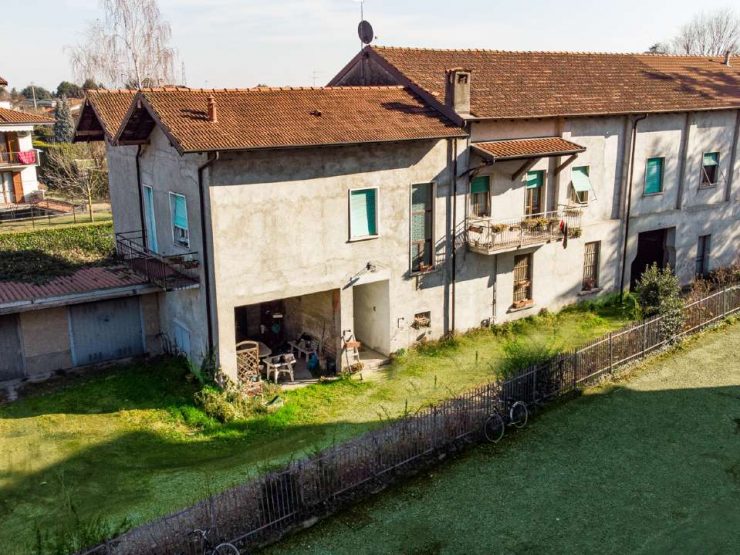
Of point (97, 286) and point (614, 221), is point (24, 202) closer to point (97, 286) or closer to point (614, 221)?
point (97, 286)

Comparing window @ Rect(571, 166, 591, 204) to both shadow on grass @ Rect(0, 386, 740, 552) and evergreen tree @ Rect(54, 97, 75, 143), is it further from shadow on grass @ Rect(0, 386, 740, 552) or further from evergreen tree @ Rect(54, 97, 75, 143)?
evergreen tree @ Rect(54, 97, 75, 143)

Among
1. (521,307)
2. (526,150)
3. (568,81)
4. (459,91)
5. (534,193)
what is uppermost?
(568,81)

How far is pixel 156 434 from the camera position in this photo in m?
17.3

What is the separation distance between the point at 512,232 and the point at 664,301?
5.39 meters

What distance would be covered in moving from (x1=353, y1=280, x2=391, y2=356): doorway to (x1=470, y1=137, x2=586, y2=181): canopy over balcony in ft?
17.3

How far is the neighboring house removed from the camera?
49406 mm

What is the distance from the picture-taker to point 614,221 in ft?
87.7

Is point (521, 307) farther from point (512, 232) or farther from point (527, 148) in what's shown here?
point (527, 148)

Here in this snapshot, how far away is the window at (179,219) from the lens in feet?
63.6

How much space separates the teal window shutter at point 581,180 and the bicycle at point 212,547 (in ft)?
60.3

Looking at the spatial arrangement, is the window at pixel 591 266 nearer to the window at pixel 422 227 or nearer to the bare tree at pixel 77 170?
the window at pixel 422 227

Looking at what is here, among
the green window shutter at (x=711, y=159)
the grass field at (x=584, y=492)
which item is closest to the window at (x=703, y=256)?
the green window shutter at (x=711, y=159)

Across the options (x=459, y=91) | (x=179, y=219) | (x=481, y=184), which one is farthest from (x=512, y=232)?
(x=179, y=219)

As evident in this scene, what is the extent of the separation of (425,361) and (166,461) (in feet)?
29.4
